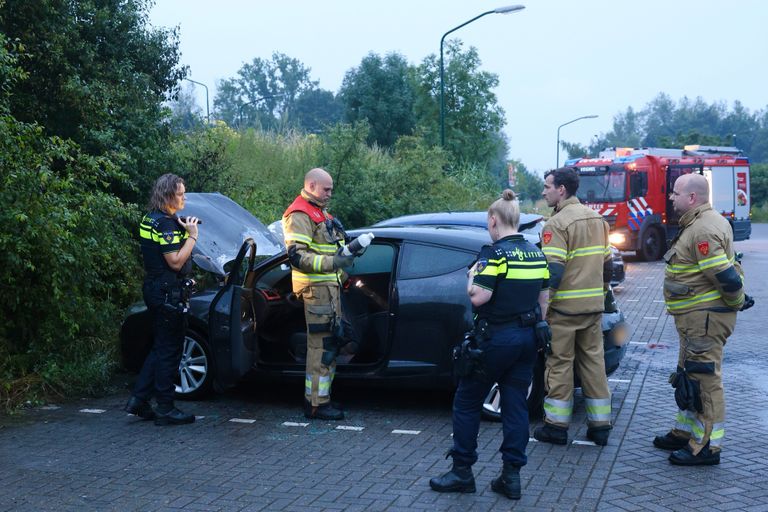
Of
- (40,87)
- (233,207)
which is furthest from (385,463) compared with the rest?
(40,87)

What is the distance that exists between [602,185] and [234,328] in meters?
17.4

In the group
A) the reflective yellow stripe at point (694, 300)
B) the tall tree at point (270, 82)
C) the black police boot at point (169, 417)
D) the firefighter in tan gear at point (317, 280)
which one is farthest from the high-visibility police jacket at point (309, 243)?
the tall tree at point (270, 82)

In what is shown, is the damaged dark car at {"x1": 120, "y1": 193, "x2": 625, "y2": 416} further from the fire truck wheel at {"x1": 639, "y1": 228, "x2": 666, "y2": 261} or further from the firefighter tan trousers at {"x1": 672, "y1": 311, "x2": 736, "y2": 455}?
the fire truck wheel at {"x1": 639, "y1": 228, "x2": 666, "y2": 261}

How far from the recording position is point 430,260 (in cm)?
659

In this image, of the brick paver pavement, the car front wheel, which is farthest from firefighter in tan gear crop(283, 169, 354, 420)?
the car front wheel

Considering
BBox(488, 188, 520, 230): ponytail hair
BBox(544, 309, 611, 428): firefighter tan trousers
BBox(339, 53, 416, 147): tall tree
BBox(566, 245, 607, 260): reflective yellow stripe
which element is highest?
BBox(339, 53, 416, 147): tall tree

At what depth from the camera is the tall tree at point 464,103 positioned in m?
29.4

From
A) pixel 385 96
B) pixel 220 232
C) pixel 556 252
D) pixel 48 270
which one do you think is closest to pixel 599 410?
pixel 556 252

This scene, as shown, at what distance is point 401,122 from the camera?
112 ft

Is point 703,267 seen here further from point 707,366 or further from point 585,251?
point 585,251

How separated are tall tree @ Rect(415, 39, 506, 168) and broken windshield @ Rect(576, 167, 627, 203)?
6.87 m

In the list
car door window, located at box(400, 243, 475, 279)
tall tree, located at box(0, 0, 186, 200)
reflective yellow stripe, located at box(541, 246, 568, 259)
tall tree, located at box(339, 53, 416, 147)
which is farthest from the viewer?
tall tree, located at box(339, 53, 416, 147)

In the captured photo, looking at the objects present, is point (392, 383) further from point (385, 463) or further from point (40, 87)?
point (40, 87)

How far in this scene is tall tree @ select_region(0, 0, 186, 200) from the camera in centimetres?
1103
